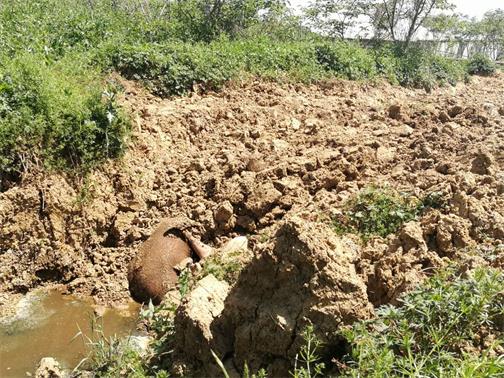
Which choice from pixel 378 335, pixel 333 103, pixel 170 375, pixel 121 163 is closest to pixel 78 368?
pixel 170 375

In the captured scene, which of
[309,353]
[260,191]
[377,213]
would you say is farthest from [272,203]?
[309,353]

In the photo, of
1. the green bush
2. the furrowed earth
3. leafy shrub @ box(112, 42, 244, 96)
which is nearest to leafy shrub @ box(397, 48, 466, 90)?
the furrowed earth

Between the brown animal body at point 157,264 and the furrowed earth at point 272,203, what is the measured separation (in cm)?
17

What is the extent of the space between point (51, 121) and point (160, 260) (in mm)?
1839

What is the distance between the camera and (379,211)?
438 centimetres

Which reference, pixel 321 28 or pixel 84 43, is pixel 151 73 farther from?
pixel 321 28

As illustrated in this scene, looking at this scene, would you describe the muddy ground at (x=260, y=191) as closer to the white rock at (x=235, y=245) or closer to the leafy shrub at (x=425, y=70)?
the white rock at (x=235, y=245)

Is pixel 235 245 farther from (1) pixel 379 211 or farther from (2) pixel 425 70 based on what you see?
(2) pixel 425 70

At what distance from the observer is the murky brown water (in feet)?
11.9

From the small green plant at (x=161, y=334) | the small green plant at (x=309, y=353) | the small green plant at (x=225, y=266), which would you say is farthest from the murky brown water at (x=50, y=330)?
the small green plant at (x=309, y=353)

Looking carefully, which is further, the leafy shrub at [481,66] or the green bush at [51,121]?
the leafy shrub at [481,66]

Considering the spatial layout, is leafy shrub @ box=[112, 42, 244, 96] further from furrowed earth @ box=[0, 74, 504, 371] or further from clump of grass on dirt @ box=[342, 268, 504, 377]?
clump of grass on dirt @ box=[342, 268, 504, 377]

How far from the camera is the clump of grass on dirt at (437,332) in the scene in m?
2.38

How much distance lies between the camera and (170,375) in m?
3.12
